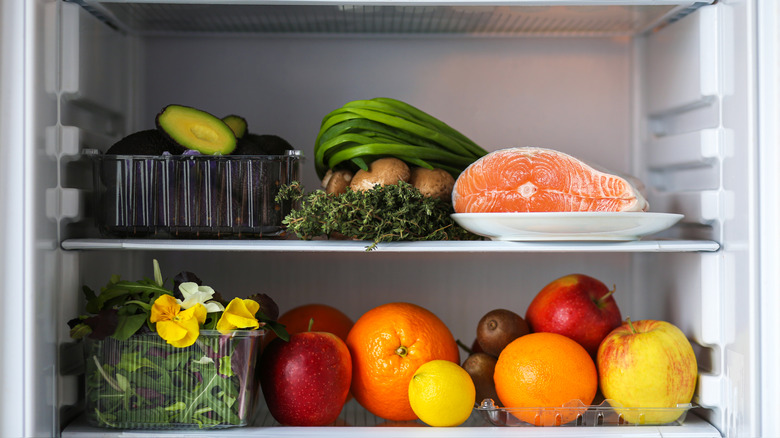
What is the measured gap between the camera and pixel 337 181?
3.58 ft

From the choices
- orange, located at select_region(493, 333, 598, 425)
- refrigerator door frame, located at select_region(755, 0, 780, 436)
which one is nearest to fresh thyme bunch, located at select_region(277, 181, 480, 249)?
orange, located at select_region(493, 333, 598, 425)

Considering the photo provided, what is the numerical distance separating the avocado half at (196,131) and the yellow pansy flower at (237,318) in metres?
0.24

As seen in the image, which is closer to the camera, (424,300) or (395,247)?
(395,247)

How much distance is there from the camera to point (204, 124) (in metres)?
1.04

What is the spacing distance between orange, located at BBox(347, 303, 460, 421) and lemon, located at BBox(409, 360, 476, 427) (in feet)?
0.14

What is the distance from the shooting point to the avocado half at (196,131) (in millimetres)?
1020

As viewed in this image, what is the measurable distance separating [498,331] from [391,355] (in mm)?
199

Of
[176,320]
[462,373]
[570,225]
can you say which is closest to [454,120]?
[570,225]

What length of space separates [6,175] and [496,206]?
706mm

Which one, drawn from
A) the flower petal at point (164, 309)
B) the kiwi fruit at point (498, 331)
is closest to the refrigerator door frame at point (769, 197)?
the kiwi fruit at point (498, 331)

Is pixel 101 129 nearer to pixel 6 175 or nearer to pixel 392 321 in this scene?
pixel 6 175

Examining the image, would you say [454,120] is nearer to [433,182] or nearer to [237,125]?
[433,182]

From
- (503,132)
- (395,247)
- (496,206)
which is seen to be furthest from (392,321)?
(503,132)

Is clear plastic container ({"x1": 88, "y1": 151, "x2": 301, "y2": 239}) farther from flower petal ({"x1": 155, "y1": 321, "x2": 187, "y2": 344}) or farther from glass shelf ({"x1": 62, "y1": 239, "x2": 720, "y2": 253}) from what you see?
flower petal ({"x1": 155, "y1": 321, "x2": 187, "y2": 344})
